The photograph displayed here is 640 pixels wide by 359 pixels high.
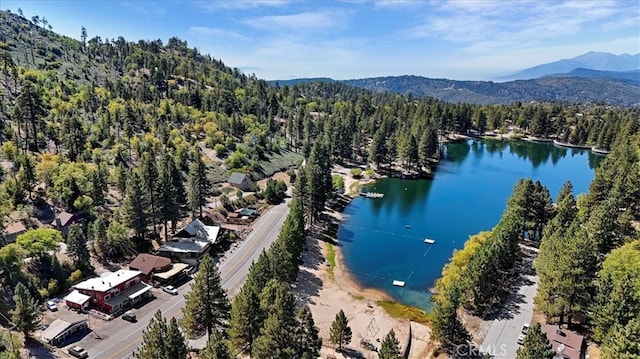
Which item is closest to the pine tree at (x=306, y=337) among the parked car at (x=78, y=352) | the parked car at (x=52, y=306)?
the parked car at (x=78, y=352)

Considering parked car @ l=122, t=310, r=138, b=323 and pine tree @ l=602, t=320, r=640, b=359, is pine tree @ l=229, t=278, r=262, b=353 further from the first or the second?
pine tree @ l=602, t=320, r=640, b=359

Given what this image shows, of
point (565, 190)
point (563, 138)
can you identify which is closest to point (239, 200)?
point (565, 190)

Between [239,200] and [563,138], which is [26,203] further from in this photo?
[563,138]

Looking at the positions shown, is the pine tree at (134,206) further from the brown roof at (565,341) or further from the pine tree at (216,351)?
the brown roof at (565,341)

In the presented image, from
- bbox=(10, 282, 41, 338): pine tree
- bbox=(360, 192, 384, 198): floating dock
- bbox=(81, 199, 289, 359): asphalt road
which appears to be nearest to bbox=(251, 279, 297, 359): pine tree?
bbox=(81, 199, 289, 359): asphalt road

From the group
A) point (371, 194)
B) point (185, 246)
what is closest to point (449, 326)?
point (185, 246)

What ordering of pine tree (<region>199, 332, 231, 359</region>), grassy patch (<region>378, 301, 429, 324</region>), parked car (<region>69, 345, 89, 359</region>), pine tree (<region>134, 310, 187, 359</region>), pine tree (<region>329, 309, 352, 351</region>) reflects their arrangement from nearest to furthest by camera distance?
pine tree (<region>199, 332, 231, 359</region>) < pine tree (<region>134, 310, 187, 359</region>) < parked car (<region>69, 345, 89, 359</region>) < pine tree (<region>329, 309, 352, 351</region>) < grassy patch (<region>378, 301, 429, 324</region>)
